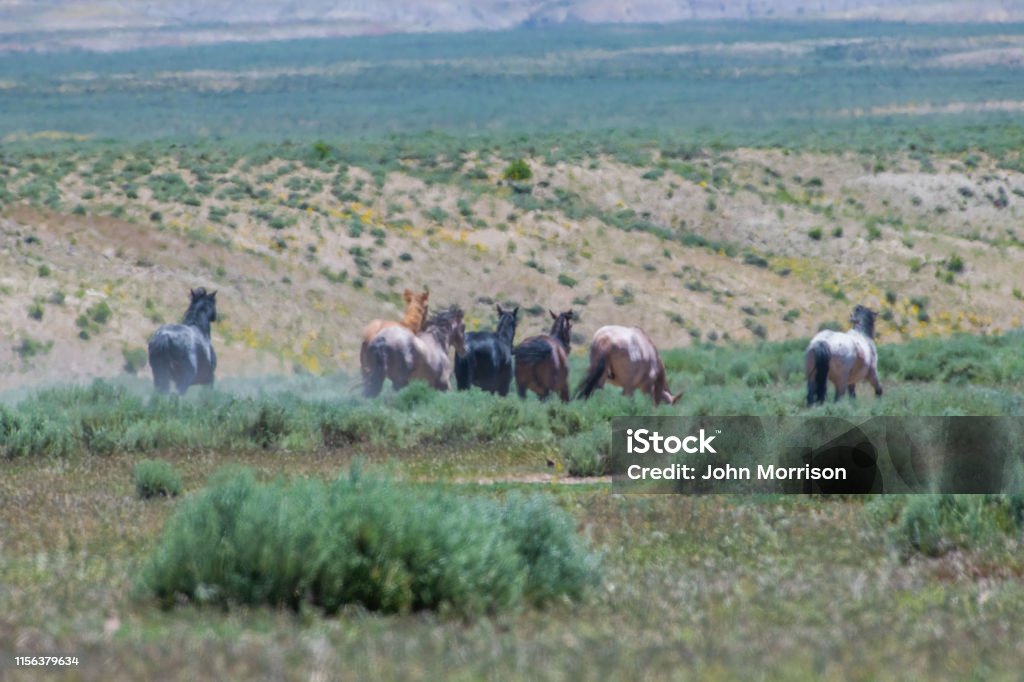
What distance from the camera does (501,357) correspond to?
78.2ft

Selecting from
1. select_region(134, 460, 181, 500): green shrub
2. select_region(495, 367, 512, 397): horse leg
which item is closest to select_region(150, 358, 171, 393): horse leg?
select_region(495, 367, 512, 397): horse leg

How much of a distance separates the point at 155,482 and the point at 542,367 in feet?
34.7

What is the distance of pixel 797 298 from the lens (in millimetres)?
47031

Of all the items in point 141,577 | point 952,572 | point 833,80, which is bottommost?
point 833,80

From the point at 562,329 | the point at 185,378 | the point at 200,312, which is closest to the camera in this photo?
the point at 562,329

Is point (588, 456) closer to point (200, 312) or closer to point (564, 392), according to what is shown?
point (564, 392)

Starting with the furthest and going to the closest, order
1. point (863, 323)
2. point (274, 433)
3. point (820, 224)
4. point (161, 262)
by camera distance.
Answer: point (820, 224) < point (161, 262) < point (863, 323) < point (274, 433)

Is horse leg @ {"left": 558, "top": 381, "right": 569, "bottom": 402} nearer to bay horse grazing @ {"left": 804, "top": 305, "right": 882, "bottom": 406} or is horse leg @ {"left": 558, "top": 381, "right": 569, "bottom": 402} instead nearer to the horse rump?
the horse rump

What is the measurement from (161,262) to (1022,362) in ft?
66.6

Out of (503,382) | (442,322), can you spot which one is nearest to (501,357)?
(503,382)

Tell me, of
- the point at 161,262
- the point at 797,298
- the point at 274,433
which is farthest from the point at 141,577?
the point at 797,298

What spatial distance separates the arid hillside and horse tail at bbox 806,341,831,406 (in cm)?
1499

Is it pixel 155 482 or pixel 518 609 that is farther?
pixel 155 482

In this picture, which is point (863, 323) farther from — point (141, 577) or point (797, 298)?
point (797, 298)
